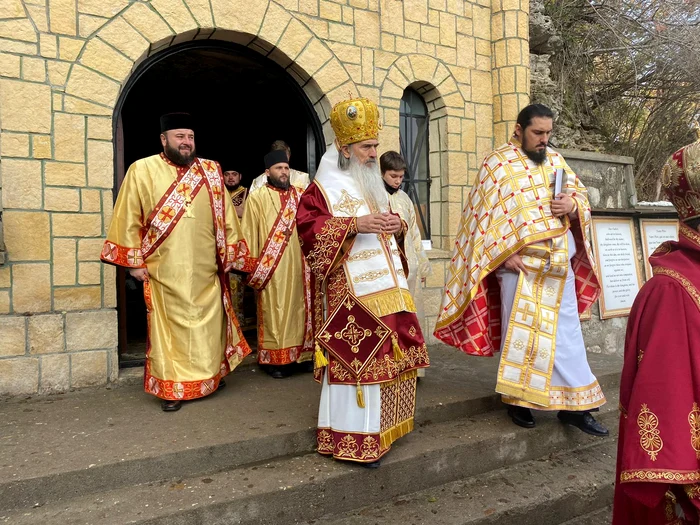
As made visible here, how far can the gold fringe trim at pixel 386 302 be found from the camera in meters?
2.97

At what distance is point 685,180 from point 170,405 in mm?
3098

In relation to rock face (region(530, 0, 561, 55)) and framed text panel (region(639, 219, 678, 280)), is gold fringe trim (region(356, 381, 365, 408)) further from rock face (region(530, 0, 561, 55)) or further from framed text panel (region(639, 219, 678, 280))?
rock face (region(530, 0, 561, 55))

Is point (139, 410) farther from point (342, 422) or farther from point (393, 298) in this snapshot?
point (393, 298)

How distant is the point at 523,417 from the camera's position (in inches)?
144

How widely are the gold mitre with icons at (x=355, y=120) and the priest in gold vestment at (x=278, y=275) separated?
69.4 inches

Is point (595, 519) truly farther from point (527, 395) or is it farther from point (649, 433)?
point (649, 433)

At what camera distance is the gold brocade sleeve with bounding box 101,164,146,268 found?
3570 mm

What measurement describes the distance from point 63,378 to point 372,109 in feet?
9.58

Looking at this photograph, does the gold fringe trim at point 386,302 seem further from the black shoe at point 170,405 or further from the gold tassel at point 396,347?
the black shoe at point 170,405

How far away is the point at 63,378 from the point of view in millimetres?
4020

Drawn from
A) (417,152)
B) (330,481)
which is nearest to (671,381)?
(330,481)

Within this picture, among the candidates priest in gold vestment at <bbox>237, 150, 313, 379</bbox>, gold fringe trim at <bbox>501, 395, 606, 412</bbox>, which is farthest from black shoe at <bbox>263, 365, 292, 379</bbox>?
gold fringe trim at <bbox>501, 395, 606, 412</bbox>

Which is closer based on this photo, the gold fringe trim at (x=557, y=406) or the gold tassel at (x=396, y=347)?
the gold tassel at (x=396, y=347)

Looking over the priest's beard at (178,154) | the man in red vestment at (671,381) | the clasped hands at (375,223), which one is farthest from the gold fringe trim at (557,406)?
the priest's beard at (178,154)
